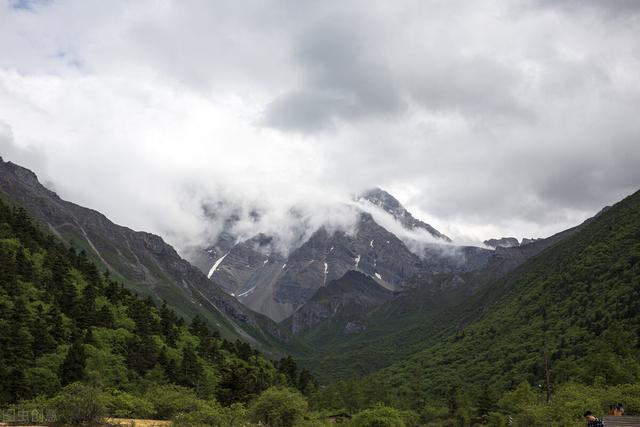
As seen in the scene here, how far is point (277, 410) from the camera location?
73188mm

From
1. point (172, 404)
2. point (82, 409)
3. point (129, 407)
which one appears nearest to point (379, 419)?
point (172, 404)

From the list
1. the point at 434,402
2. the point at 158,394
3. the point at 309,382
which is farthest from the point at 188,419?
the point at 434,402

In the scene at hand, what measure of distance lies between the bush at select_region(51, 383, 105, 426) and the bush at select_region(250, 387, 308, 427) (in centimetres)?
2719

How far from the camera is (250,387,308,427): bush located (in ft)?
237

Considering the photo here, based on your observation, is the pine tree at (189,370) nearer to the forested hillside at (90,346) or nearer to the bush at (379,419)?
the forested hillside at (90,346)

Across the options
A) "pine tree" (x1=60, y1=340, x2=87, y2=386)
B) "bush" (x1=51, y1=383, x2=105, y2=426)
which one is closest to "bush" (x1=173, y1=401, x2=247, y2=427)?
"bush" (x1=51, y1=383, x2=105, y2=426)

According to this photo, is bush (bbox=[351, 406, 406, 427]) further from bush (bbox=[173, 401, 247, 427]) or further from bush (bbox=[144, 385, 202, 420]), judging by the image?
bush (bbox=[173, 401, 247, 427])

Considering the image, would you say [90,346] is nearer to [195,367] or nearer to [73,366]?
[73,366]

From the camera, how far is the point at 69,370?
297 feet

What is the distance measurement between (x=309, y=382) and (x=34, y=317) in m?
90.3

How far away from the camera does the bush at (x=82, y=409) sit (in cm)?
4716

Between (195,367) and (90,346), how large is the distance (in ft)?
81.9

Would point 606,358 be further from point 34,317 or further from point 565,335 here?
point 34,317

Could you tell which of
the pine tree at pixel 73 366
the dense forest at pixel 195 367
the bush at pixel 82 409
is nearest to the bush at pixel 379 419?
the dense forest at pixel 195 367
